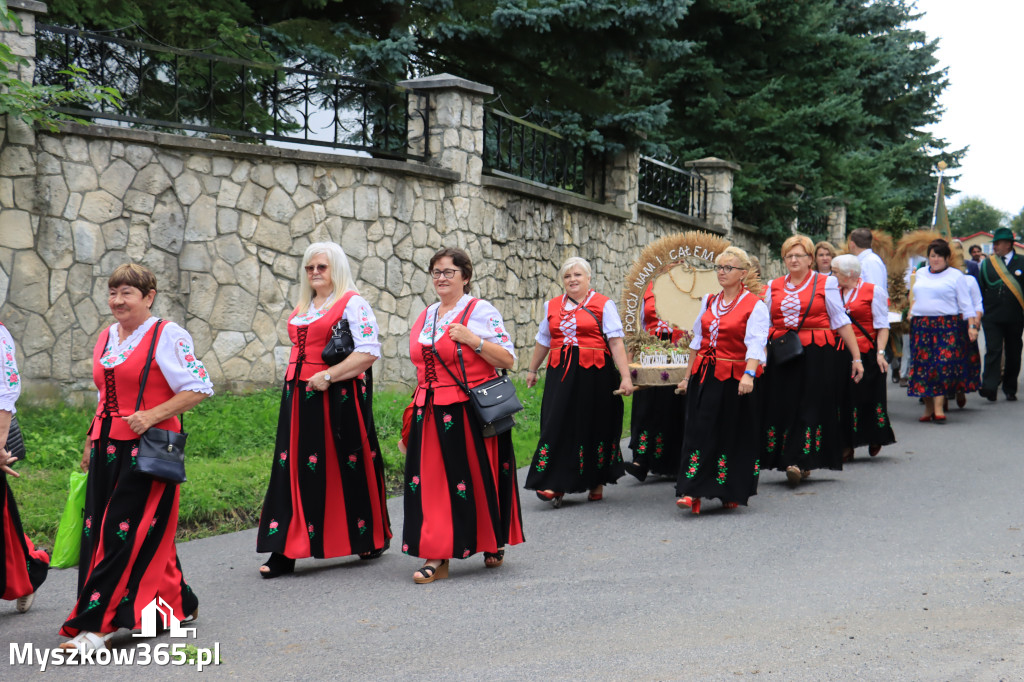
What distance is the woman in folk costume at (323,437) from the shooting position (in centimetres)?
632

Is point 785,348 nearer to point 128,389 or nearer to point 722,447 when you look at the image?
point 722,447

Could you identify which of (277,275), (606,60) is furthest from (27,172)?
(606,60)

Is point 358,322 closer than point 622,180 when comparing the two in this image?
Yes

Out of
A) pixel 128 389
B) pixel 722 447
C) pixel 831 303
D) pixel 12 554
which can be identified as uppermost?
pixel 831 303

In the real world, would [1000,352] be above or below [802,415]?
above

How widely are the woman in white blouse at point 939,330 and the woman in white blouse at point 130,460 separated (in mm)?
9952

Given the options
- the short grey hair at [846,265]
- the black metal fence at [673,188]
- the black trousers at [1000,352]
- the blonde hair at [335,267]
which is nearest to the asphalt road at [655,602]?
the blonde hair at [335,267]

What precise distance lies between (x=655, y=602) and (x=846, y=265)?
18.5 ft

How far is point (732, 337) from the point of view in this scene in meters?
8.09

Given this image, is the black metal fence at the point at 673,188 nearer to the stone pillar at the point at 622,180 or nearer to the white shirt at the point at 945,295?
the stone pillar at the point at 622,180

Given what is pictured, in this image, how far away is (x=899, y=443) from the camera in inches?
446

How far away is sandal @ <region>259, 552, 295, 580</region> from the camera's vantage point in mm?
6324

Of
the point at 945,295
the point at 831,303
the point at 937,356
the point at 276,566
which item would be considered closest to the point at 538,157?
the point at 945,295

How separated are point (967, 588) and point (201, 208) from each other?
787 cm
